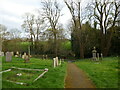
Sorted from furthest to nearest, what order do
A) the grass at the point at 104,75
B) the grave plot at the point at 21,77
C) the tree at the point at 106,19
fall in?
the tree at the point at 106,19, the grave plot at the point at 21,77, the grass at the point at 104,75

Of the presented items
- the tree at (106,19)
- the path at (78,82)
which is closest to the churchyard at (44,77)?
the path at (78,82)

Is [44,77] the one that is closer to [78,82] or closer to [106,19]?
[78,82]

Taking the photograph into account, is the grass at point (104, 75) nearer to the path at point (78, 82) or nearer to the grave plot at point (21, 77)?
the path at point (78, 82)

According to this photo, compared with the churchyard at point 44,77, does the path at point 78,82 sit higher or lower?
lower

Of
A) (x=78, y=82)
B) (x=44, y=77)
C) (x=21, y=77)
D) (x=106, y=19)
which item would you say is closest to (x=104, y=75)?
(x=78, y=82)

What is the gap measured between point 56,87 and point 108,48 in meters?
25.6

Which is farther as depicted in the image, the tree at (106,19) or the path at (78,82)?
the tree at (106,19)

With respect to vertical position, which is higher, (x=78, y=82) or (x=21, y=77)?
(x=21, y=77)

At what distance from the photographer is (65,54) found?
37312 millimetres

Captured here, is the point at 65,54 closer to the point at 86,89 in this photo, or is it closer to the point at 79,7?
the point at 79,7

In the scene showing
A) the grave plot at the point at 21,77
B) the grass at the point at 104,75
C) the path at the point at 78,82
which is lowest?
the path at the point at 78,82

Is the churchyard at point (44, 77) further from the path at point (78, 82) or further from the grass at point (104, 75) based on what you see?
the path at point (78, 82)

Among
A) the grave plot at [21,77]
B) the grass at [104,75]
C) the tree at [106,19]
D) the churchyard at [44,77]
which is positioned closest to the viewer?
the churchyard at [44,77]

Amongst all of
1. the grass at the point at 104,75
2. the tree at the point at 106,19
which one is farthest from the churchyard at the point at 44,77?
the tree at the point at 106,19
